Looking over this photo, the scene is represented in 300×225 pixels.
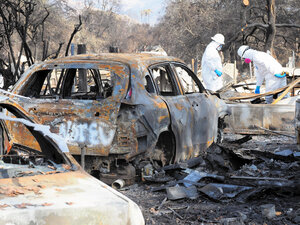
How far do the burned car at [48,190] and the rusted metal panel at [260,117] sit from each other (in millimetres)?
5962

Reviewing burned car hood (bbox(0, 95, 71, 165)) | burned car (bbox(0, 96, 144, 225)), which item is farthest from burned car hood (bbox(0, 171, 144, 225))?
burned car hood (bbox(0, 95, 71, 165))

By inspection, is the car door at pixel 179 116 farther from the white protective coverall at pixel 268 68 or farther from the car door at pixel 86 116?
the white protective coverall at pixel 268 68

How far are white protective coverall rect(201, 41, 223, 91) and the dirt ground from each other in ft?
25.5

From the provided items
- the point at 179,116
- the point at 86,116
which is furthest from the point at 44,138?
the point at 179,116

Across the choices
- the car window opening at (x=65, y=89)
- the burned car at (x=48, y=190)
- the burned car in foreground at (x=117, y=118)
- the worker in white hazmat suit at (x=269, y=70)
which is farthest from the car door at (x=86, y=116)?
the worker in white hazmat suit at (x=269, y=70)

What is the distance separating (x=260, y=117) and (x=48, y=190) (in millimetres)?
6956

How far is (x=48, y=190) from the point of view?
3.12m

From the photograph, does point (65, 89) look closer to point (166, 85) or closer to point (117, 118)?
point (166, 85)

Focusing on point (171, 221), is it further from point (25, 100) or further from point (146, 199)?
point (25, 100)

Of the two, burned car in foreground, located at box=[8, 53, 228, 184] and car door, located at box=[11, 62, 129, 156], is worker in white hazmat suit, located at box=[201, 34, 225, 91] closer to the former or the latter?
burned car in foreground, located at box=[8, 53, 228, 184]

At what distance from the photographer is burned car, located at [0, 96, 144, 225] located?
272 cm

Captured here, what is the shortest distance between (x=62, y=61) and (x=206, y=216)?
2874 millimetres

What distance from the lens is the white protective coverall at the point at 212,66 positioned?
13.9 metres

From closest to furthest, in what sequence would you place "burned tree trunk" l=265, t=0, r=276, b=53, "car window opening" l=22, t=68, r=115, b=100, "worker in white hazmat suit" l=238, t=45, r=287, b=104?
"car window opening" l=22, t=68, r=115, b=100 → "worker in white hazmat suit" l=238, t=45, r=287, b=104 → "burned tree trunk" l=265, t=0, r=276, b=53
